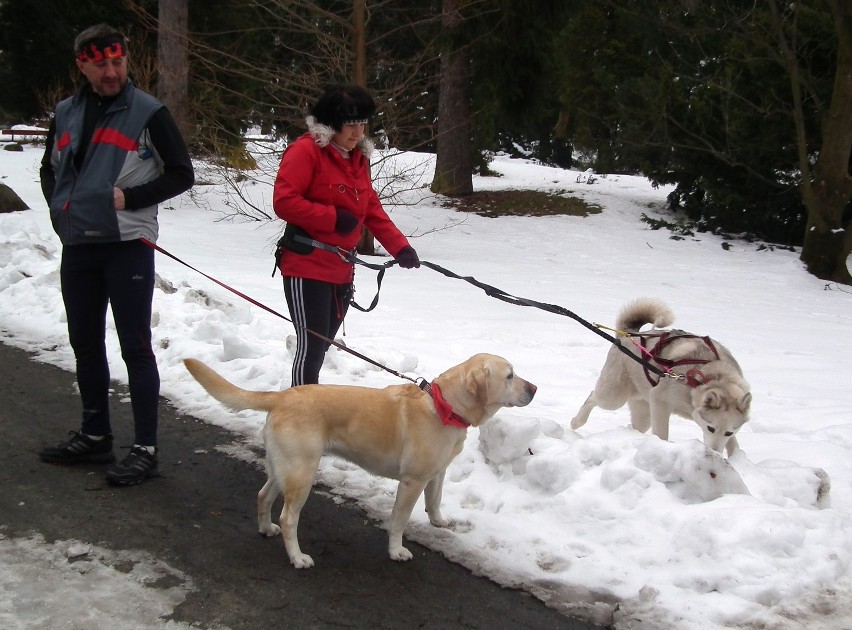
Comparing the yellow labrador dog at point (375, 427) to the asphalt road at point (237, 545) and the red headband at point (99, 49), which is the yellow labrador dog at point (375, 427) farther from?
the red headband at point (99, 49)

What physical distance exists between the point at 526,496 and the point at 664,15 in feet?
60.0

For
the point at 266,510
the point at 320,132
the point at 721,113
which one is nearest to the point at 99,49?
the point at 320,132

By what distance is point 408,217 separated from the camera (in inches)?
784

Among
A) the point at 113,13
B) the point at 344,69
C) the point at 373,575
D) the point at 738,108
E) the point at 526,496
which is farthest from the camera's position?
the point at 113,13

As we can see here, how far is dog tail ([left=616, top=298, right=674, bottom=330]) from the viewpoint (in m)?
5.96

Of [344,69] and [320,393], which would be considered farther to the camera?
[344,69]

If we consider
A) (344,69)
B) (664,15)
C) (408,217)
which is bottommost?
(408,217)

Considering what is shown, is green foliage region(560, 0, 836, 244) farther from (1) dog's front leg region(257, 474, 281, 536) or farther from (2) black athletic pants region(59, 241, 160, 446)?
(1) dog's front leg region(257, 474, 281, 536)

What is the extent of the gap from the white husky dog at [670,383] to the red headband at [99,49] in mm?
3805

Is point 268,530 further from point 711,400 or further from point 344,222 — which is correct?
point 711,400

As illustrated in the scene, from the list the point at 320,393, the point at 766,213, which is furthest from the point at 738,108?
the point at 320,393

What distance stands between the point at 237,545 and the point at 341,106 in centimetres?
239

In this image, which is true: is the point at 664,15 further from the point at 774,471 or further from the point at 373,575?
the point at 373,575

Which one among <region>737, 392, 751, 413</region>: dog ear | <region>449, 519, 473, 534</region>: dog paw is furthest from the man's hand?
<region>737, 392, 751, 413</region>: dog ear
